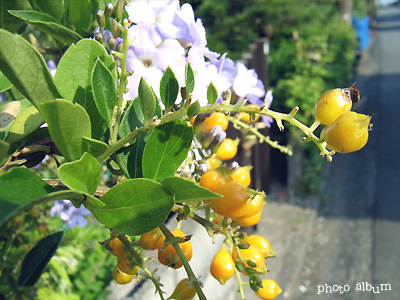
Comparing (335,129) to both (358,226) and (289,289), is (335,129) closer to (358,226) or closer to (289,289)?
(289,289)

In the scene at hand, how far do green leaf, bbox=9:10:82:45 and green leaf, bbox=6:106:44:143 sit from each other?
11 cm

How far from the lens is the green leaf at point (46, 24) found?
1.51ft

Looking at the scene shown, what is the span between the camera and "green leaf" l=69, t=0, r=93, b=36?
21.1 inches

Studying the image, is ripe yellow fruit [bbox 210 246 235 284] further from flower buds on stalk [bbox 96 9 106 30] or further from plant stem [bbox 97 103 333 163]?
flower buds on stalk [bbox 96 9 106 30]

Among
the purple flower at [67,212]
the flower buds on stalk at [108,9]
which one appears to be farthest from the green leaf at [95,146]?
the purple flower at [67,212]

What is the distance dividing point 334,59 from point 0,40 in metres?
5.18

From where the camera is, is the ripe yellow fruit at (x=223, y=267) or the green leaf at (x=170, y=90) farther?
the ripe yellow fruit at (x=223, y=267)

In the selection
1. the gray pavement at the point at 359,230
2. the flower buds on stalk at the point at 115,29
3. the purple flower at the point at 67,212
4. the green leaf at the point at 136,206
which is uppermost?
the flower buds on stalk at the point at 115,29

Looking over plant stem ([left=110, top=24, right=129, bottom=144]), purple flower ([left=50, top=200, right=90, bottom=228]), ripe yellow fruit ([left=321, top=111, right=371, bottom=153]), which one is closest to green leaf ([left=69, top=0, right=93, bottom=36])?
plant stem ([left=110, top=24, right=129, bottom=144])

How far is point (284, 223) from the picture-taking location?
340cm

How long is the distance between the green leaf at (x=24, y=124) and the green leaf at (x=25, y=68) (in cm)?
5

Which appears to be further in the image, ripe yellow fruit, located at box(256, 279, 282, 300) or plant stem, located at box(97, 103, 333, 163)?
ripe yellow fruit, located at box(256, 279, 282, 300)

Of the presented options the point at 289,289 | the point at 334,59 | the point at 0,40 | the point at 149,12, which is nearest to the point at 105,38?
the point at 149,12

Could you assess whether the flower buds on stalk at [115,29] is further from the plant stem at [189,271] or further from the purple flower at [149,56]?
the plant stem at [189,271]
